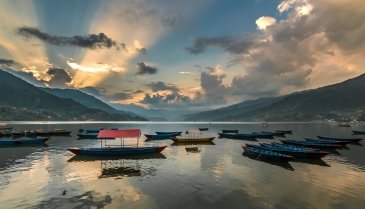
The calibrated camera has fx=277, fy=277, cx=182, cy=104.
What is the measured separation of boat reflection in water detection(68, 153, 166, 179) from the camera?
4669 cm

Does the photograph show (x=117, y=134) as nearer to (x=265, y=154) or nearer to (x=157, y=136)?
(x=265, y=154)

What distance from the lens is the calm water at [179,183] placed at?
31609 millimetres

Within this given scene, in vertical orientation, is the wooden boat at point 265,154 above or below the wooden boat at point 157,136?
below

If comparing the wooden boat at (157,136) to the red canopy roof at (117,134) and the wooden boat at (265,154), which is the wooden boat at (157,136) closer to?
the red canopy roof at (117,134)

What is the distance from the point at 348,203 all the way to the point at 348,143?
82.1 meters

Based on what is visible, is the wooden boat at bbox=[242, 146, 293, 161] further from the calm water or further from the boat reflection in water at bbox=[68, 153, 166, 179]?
the boat reflection in water at bbox=[68, 153, 166, 179]

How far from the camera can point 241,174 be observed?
155 ft

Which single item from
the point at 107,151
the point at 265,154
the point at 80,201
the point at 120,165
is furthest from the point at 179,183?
the point at 107,151

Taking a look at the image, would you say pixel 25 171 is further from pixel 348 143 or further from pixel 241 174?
pixel 348 143

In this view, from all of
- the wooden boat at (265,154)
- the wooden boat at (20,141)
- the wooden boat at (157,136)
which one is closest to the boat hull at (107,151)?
the wooden boat at (265,154)

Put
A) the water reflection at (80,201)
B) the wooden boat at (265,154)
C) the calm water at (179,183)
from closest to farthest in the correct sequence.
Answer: the water reflection at (80,201), the calm water at (179,183), the wooden boat at (265,154)

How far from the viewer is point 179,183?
1606 inches

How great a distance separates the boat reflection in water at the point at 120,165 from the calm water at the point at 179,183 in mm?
165

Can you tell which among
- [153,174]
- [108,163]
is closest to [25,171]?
[108,163]
